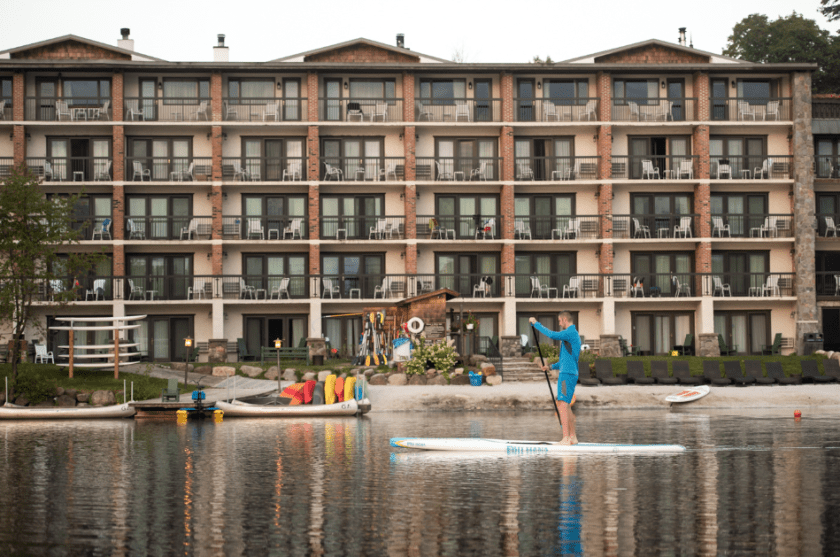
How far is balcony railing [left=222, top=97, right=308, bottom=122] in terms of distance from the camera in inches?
1855

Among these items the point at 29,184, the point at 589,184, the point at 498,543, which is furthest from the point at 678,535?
the point at 589,184

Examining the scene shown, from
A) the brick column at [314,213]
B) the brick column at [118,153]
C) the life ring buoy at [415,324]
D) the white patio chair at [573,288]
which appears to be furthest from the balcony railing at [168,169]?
the white patio chair at [573,288]

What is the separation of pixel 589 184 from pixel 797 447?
3120 centimetres

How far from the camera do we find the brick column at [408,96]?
47344 mm

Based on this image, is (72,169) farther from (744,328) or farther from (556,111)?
(744,328)

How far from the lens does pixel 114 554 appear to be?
347 inches

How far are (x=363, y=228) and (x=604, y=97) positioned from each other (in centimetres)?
1425

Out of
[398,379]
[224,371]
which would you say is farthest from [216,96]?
[398,379]

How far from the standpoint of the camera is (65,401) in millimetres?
30844

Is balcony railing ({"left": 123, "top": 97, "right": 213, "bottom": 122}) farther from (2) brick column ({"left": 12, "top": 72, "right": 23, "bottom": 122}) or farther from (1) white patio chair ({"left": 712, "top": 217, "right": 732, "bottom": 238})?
(1) white patio chair ({"left": 712, "top": 217, "right": 732, "bottom": 238})

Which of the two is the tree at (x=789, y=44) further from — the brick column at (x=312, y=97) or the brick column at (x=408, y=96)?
the brick column at (x=312, y=97)

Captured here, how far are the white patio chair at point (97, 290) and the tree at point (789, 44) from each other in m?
45.8

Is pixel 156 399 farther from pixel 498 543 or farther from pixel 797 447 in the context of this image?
pixel 498 543

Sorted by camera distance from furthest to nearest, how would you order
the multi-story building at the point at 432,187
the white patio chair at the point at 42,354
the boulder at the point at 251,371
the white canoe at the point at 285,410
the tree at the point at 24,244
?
the multi-story building at the point at 432,187
the white patio chair at the point at 42,354
the boulder at the point at 251,371
the tree at the point at 24,244
the white canoe at the point at 285,410
